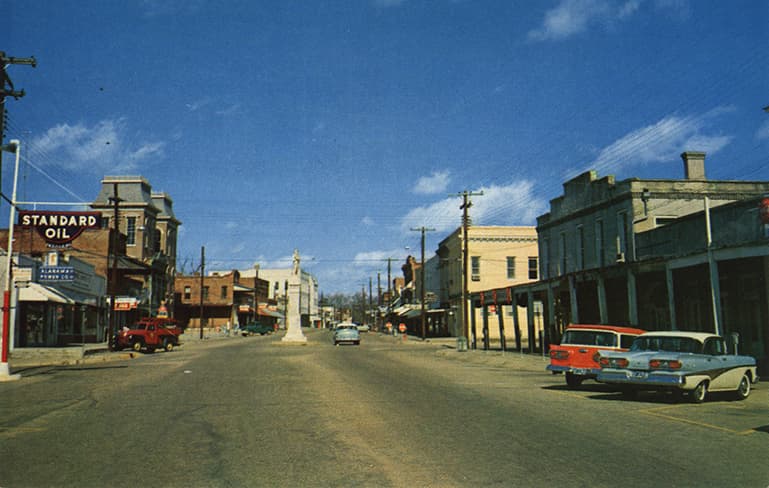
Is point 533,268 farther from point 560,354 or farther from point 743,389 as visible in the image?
point 743,389

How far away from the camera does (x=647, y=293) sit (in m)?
31.1

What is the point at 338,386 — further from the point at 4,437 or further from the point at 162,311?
the point at 162,311

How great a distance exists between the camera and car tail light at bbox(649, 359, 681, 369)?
13.9 meters

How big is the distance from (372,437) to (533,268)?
5028 cm

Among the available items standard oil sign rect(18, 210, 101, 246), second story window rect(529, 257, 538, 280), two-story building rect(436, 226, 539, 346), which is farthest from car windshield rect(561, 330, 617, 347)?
second story window rect(529, 257, 538, 280)

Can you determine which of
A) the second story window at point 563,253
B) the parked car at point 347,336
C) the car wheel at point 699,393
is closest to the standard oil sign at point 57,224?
the car wheel at point 699,393


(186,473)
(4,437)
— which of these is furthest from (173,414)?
(186,473)

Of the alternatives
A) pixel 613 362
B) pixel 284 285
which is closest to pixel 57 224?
pixel 613 362

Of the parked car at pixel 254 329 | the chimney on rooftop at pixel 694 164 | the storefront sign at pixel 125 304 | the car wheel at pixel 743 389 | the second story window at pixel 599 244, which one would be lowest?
the car wheel at pixel 743 389

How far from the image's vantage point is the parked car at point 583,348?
17.4 metres

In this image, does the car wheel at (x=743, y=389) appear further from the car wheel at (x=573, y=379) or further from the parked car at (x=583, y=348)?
the car wheel at (x=573, y=379)

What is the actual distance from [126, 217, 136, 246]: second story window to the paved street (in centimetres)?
5634

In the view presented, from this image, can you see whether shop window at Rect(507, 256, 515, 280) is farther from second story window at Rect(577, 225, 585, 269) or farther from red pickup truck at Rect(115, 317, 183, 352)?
red pickup truck at Rect(115, 317, 183, 352)

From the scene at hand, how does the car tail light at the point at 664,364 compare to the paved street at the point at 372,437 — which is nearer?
the paved street at the point at 372,437
